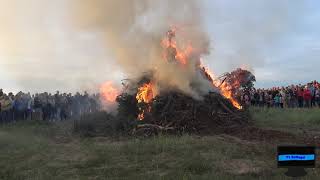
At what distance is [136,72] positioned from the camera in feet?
75.5

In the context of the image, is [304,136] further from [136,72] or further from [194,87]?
[136,72]

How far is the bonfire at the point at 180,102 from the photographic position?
19.7 metres

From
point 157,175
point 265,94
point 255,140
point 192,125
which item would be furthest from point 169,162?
point 265,94

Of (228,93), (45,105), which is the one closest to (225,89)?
(228,93)

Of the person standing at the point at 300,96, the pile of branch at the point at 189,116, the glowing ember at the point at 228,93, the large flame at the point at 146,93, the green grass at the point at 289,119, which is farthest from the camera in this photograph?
the person standing at the point at 300,96

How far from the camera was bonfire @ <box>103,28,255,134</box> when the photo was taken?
19.7 metres

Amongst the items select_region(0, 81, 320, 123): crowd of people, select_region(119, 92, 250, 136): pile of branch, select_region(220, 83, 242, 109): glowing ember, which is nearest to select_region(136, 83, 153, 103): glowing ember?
select_region(119, 92, 250, 136): pile of branch

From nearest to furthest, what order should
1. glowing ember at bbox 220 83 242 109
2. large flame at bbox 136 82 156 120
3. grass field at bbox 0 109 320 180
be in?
grass field at bbox 0 109 320 180 → large flame at bbox 136 82 156 120 → glowing ember at bbox 220 83 242 109

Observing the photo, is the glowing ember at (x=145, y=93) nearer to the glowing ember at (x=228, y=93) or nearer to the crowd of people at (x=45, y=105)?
the glowing ember at (x=228, y=93)

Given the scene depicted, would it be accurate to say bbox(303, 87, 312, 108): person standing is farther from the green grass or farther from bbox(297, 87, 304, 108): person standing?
the green grass

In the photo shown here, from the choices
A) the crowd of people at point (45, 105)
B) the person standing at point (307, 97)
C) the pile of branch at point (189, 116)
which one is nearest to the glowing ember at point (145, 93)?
the pile of branch at point (189, 116)

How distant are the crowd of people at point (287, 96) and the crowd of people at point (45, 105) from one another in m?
9.26

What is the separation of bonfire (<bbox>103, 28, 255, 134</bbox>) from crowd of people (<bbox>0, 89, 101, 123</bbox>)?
6.07m

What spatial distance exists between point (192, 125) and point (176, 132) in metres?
0.79
